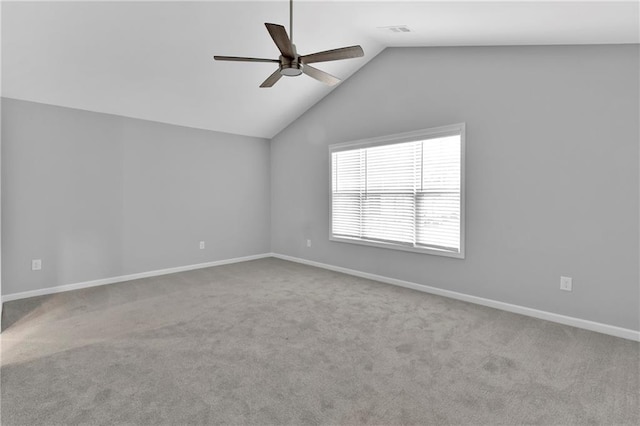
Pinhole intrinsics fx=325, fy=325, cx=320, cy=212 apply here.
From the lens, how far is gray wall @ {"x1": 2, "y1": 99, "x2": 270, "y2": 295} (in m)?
3.91

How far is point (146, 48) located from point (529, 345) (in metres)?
4.65

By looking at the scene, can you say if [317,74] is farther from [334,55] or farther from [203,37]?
[203,37]

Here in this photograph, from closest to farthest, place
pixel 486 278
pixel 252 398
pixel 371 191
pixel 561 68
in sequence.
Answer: pixel 252 398, pixel 561 68, pixel 486 278, pixel 371 191

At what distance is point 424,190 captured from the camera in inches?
163

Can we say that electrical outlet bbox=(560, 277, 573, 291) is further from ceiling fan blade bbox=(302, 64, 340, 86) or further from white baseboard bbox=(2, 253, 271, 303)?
white baseboard bbox=(2, 253, 271, 303)

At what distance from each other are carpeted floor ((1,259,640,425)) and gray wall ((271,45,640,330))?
39 centimetres

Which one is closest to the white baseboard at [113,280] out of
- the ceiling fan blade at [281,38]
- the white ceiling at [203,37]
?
the white ceiling at [203,37]

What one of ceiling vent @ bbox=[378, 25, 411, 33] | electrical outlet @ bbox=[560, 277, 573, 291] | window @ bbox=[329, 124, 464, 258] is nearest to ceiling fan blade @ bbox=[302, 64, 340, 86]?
ceiling vent @ bbox=[378, 25, 411, 33]

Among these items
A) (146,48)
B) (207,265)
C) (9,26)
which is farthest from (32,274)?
(146,48)

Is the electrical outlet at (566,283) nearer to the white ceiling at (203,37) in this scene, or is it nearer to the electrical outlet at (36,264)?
the white ceiling at (203,37)

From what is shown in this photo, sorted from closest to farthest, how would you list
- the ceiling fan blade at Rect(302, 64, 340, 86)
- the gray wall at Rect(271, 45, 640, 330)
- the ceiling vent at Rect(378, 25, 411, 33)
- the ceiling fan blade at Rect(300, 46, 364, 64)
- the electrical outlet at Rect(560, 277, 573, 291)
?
1. the ceiling fan blade at Rect(300, 46, 364, 64)
2. the ceiling fan blade at Rect(302, 64, 340, 86)
3. the gray wall at Rect(271, 45, 640, 330)
4. the electrical outlet at Rect(560, 277, 573, 291)
5. the ceiling vent at Rect(378, 25, 411, 33)

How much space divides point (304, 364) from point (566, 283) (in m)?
2.61

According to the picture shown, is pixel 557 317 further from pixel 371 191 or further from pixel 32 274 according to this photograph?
pixel 32 274

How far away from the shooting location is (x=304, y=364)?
93.1 inches
